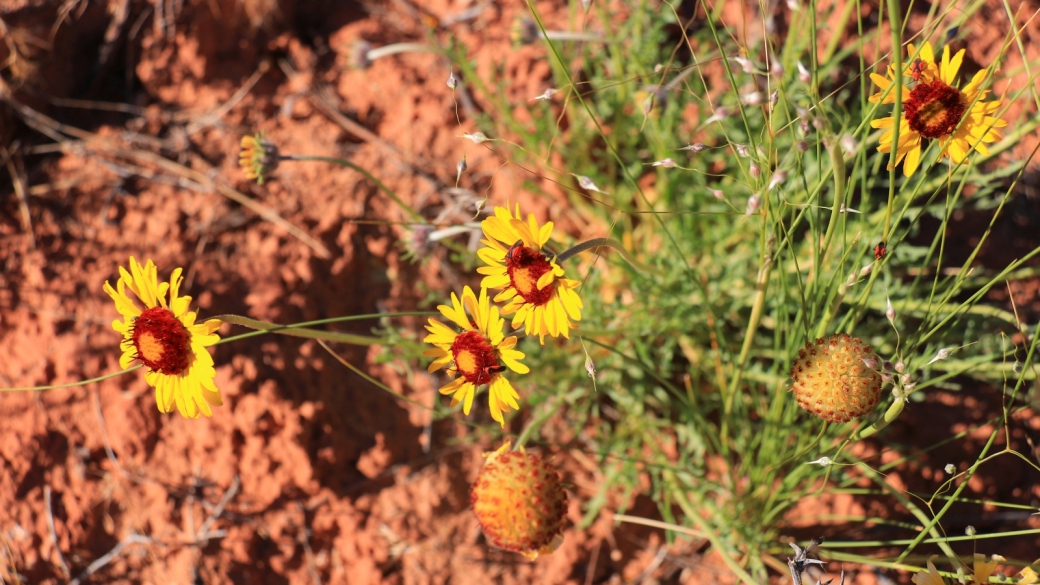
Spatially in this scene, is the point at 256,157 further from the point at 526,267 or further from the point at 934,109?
the point at 934,109

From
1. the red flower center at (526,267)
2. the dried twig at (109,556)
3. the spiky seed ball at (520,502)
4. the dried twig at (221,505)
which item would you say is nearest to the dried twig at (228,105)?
the dried twig at (221,505)

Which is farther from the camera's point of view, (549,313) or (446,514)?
(446,514)

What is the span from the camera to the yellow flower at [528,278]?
154 cm

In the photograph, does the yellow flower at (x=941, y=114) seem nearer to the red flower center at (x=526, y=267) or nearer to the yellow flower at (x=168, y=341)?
the red flower center at (x=526, y=267)

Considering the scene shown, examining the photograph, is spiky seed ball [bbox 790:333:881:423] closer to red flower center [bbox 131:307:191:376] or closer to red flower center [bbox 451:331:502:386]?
red flower center [bbox 451:331:502:386]

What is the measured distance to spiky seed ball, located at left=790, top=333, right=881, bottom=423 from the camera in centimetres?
148

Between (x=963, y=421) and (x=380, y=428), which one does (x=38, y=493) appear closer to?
(x=380, y=428)

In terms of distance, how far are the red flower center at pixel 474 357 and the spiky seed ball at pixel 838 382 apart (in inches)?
28.0

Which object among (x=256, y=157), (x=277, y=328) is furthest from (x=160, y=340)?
(x=256, y=157)

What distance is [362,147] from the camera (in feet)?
9.66

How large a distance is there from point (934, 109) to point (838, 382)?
693mm

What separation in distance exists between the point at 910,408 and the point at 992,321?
42cm

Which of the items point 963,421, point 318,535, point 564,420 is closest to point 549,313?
point 564,420

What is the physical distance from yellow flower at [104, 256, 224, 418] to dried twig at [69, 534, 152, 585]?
1.08m
